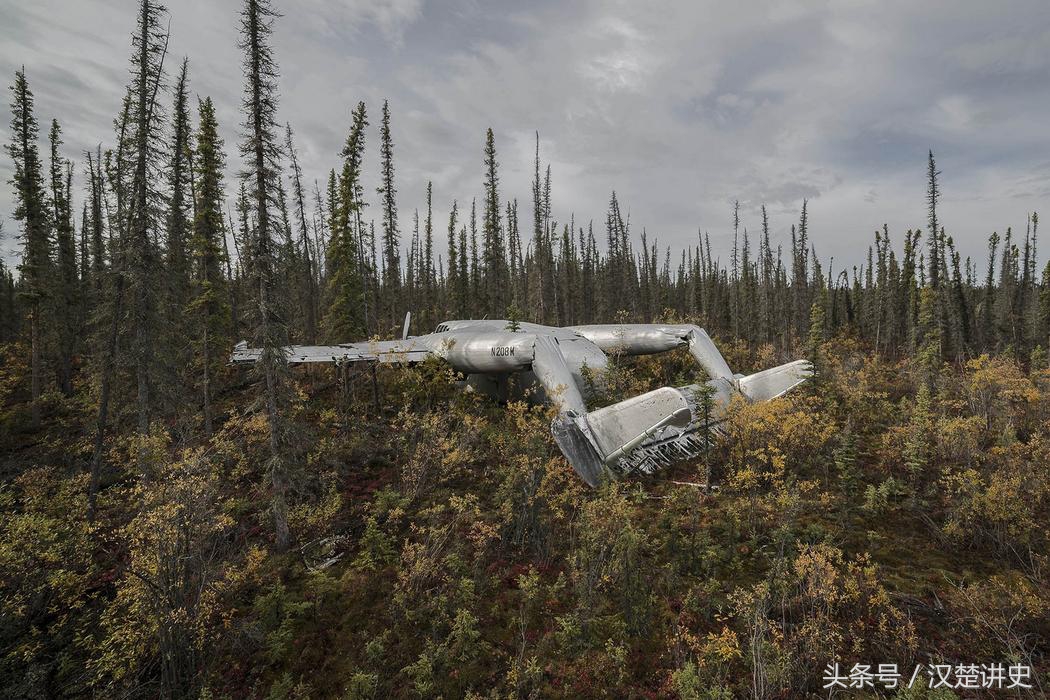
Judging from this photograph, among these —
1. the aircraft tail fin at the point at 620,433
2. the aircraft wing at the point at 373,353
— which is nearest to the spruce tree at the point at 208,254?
the aircraft wing at the point at 373,353

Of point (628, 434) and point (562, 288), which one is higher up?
point (562, 288)

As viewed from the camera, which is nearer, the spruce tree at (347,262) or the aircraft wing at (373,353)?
the aircraft wing at (373,353)

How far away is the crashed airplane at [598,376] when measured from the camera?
30.7ft

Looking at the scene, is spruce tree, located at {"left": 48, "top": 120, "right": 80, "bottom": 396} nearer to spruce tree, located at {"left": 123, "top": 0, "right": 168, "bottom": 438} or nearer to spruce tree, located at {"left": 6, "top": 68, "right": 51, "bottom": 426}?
spruce tree, located at {"left": 6, "top": 68, "right": 51, "bottom": 426}

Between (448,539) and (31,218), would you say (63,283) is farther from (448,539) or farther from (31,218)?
(448,539)

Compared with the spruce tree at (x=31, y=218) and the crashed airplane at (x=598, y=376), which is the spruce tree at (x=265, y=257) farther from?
the spruce tree at (x=31, y=218)

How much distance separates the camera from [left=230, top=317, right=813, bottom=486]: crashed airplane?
30.7ft

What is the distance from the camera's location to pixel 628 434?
938cm

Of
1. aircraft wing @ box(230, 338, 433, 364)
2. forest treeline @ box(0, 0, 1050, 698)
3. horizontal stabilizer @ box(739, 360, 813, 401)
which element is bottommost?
forest treeline @ box(0, 0, 1050, 698)

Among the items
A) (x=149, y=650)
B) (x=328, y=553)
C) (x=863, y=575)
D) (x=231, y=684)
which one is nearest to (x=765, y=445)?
(x=863, y=575)

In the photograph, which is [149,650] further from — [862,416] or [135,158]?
[862,416]

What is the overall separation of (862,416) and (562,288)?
33703 millimetres

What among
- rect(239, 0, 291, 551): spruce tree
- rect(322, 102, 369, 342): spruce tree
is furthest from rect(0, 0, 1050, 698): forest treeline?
rect(322, 102, 369, 342): spruce tree

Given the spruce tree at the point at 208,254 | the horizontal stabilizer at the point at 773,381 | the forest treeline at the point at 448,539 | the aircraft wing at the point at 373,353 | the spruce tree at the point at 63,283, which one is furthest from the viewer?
the spruce tree at the point at 63,283
